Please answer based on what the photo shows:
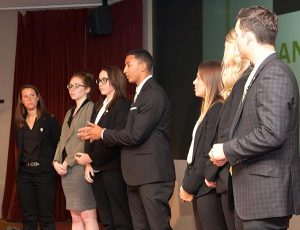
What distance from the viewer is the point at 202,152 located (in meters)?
3.09

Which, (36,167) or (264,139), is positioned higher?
(264,139)

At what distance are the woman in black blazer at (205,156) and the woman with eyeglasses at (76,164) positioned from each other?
51.4 inches

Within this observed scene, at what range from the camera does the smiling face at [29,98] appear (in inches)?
189

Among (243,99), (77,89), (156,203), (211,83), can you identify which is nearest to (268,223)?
(243,99)

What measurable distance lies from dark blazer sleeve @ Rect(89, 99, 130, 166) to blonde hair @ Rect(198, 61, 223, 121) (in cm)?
94

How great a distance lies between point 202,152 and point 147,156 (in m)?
0.67

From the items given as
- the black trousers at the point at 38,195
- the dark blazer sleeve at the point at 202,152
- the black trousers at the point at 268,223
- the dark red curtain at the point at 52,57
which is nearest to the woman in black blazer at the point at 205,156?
the dark blazer sleeve at the point at 202,152

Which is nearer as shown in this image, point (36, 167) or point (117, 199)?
point (117, 199)

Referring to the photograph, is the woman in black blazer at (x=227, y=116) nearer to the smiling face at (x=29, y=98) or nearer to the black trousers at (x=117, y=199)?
the black trousers at (x=117, y=199)

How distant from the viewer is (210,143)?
9.90ft

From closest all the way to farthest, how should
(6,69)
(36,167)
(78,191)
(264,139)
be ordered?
1. (264,139)
2. (78,191)
3. (36,167)
4. (6,69)

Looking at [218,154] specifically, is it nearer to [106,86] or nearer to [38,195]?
[106,86]

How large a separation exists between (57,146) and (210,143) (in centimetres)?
194

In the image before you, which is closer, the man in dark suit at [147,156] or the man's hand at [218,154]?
the man's hand at [218,154]
